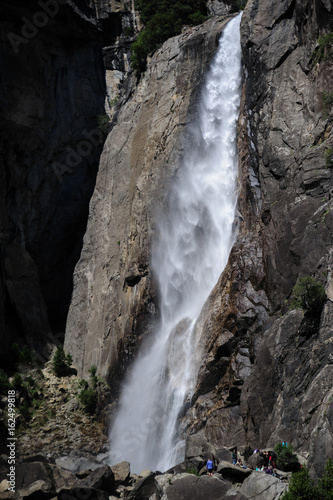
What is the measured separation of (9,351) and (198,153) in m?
17.7

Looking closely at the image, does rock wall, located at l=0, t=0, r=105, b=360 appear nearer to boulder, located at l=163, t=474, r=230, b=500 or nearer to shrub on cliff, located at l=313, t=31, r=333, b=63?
boulder, located at l=163, t=474, r=230, b=500

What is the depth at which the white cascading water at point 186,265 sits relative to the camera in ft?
86.5

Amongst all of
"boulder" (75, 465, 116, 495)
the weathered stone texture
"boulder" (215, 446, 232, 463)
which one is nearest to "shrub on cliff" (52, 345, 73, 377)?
the weathered stone texture

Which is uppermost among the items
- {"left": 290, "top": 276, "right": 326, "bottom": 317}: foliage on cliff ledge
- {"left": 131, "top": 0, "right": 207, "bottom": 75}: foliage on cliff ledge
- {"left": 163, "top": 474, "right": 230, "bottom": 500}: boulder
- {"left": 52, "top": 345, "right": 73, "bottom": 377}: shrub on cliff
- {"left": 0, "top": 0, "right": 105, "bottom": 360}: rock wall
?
{"left": 131, "top": 0, "right": 207, "bottom": 75}: foliage on cliff ledge

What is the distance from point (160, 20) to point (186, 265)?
76.6 ft

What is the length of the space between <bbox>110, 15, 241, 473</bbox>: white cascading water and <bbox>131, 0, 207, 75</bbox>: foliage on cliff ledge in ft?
27.6

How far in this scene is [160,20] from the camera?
45.5m

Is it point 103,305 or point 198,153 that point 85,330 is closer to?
point 103,305

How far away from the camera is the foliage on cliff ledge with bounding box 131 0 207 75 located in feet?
145

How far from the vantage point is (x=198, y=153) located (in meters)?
35.9

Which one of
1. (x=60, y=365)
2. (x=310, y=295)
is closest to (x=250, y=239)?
(x=310, y=295)

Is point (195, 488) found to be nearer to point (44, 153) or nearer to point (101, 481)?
point (101, 481)

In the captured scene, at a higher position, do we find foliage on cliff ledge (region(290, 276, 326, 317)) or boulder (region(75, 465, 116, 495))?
foliage on cliff ledge (region(290, 276, 326, 317))

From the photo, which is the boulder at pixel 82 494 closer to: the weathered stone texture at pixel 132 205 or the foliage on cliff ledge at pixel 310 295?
the foliage on cliff ledge at pixel 310 295
